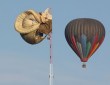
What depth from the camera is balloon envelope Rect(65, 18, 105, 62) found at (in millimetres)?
122125

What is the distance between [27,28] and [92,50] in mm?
13594

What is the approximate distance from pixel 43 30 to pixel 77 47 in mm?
11323

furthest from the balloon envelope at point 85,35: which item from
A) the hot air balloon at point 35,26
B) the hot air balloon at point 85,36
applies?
the hot air balloon at point 35,26

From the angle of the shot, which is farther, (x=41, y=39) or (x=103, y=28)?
(x=103, y=28)

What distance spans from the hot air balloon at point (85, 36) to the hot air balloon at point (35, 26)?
29.7 feet

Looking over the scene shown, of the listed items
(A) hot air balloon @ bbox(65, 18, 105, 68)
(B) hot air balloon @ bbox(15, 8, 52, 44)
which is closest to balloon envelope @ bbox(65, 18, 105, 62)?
(A) hot air balloon @ bbox(65, 18, 105, 68)

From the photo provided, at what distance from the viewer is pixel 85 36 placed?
12250 cm

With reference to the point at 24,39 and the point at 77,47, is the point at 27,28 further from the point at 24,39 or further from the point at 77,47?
the point at 77,47

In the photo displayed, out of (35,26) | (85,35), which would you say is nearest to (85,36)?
(85,35)

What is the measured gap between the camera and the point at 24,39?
11456 cm

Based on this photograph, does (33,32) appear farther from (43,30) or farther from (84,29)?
(84,29)

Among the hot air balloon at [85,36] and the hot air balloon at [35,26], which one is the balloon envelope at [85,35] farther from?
the hot air balloon at [35,26]

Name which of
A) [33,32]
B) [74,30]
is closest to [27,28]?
[33,32]

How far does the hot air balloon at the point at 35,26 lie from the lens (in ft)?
372
